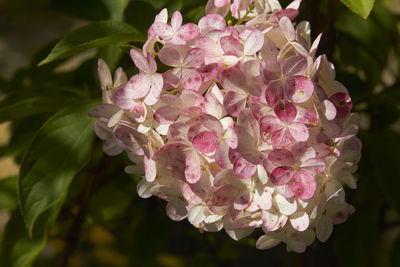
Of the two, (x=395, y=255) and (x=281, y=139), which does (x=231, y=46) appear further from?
(x=395, y=255)

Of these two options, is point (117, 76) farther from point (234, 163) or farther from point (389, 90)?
point (389, 90)

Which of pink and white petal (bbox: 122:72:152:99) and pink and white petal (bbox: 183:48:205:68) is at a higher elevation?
pink and white petal (bbox: 183:48:205:68)

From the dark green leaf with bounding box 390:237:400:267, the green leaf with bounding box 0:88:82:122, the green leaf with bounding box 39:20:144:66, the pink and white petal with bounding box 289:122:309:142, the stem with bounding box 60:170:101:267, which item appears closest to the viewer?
the pink and white petal with bounding box 289:122:309:142

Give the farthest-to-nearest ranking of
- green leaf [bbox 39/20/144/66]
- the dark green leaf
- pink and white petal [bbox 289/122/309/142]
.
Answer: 1. the dark green leaf
2. green leaf [bbox 39/20/144/66]
3. pink and white petal [bbox 289/122/309/142]

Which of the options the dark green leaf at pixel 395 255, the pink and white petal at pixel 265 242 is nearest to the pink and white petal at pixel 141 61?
the pink and white petal at pixel 265 242

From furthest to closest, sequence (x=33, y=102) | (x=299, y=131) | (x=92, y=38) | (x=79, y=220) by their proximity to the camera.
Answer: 1. (x=79, y=220)
2. (x=33, y=102)
3. (x=92, y=38)
4. (x=299, y=131)

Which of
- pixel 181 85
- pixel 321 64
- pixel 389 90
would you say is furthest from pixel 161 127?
pixel 389 90

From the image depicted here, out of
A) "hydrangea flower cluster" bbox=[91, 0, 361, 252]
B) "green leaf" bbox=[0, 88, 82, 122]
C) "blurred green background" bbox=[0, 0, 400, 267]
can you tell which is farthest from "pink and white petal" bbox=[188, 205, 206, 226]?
"green leaf" bbox=[0, 88, 82, 122]

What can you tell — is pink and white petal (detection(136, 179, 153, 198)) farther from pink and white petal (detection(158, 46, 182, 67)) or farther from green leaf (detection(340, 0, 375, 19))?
green leaf (detection(340, 0, 375, 19))

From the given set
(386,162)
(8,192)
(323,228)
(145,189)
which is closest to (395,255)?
(386,162)
